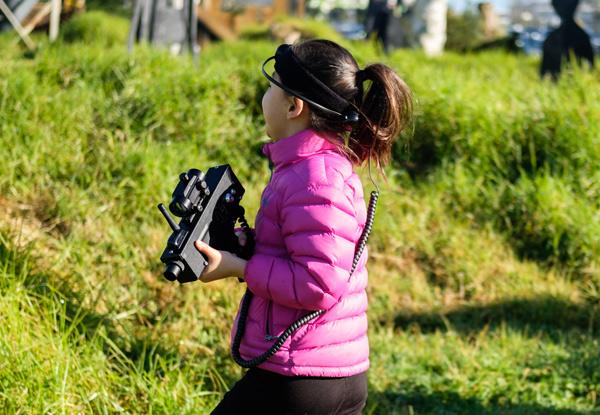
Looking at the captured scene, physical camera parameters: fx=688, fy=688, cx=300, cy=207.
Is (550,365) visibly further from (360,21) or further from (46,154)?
(360,21)

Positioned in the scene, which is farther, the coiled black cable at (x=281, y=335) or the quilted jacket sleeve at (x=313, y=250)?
→ the coiled black cable at (x=281, y=335)

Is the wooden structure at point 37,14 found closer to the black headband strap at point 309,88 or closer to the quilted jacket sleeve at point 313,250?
the black headband strap at point 309,88

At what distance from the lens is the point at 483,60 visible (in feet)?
31.8

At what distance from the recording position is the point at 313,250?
1.80 m

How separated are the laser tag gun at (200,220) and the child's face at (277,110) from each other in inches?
7.3

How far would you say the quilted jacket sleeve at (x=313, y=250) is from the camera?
5.91 ft

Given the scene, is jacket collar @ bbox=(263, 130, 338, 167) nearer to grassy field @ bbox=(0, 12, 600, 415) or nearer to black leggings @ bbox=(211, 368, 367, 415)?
black leggings @ bbox=(211, 368, 367, 415)

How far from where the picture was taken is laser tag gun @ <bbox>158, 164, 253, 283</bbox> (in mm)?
1800

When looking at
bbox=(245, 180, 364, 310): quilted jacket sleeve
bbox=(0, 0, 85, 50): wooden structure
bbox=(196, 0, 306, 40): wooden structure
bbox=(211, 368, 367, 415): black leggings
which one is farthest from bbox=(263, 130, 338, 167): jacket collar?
bbox=(196, 0, 306, 40): wooden structure

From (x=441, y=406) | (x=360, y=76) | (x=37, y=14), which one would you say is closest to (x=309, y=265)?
(x=360, y=76)

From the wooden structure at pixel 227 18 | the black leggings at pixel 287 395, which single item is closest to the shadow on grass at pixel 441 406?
the black leggings at pixel 287 395

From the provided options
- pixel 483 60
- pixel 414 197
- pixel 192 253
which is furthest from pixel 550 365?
pixel 483 60

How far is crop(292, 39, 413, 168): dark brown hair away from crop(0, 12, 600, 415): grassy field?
4.70ft

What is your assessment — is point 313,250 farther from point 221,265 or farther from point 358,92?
point 358,92
